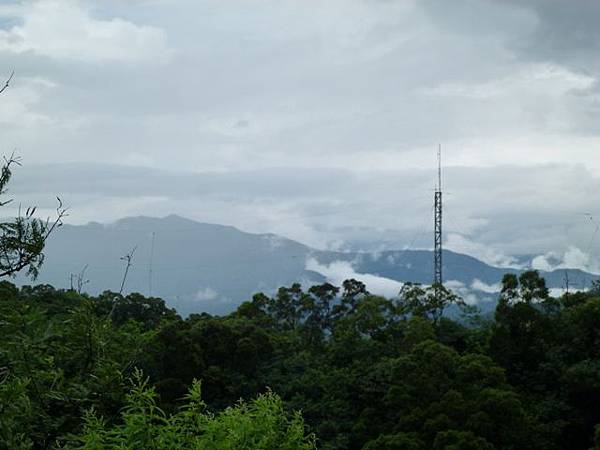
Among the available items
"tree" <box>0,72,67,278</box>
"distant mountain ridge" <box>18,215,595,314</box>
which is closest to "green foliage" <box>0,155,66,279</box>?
"tree" <box>0,72,67,278</box>

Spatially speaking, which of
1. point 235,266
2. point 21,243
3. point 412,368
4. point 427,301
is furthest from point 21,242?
point 235,266

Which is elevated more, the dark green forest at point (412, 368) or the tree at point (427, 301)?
the tree at point (427, 301)

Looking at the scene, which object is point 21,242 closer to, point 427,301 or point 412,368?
point 412,368

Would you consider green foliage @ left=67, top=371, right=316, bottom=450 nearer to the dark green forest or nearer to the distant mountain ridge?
the dark green forest

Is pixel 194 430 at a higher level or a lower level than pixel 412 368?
higher

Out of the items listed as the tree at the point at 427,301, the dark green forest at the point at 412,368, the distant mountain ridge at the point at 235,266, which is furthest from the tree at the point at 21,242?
the distant mountain ridge at the point at 235,266

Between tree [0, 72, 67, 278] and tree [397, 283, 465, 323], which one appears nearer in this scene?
tree [0, 72, 67, 278]

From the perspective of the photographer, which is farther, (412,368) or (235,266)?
(235,266)

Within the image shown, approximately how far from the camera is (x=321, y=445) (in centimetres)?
1867

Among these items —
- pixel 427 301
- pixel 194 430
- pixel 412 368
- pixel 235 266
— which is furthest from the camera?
pixel 235 266

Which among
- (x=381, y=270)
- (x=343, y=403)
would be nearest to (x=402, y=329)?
(x=343, y=403)

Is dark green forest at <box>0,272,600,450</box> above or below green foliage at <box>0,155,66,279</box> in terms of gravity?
below

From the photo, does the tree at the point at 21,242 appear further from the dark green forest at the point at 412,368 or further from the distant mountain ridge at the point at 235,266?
the distant mountain ridge at the point at 235,266

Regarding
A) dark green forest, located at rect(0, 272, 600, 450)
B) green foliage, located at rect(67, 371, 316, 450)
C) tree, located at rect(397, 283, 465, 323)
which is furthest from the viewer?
tree, located at rect(397, 283, 465, 323)
